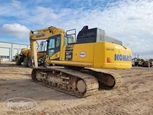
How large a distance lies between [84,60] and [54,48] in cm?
233

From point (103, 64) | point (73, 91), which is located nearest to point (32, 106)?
point (73, 91)

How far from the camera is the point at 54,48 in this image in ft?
27.9

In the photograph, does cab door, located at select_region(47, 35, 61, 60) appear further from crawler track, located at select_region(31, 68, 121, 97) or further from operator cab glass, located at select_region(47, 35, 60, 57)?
crawler track, located at select_region(31, 68, 121, 97)

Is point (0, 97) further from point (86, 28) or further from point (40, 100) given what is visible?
point (86, 28)

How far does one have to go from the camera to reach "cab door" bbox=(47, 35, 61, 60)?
27.0 ft

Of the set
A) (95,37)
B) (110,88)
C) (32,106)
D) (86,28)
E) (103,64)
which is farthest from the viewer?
(110,88)

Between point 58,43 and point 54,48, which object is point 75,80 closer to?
point 58,43

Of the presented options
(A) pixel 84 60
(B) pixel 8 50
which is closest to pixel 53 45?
(A) pixel 84 60

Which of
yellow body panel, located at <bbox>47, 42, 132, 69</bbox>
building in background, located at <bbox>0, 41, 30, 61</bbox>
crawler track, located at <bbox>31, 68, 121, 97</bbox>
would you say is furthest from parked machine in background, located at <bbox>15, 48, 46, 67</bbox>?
building in background, located at <bbox>0, 41, 30, 61</bbox>

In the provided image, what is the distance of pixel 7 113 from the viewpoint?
4.41 metres

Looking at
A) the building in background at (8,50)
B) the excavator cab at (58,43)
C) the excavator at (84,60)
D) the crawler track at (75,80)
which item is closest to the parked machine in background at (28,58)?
the excavator cab at (58,43)

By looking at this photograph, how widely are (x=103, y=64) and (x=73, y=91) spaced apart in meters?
1.80

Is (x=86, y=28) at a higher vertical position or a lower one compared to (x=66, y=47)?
higher

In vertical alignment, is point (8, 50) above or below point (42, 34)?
above
